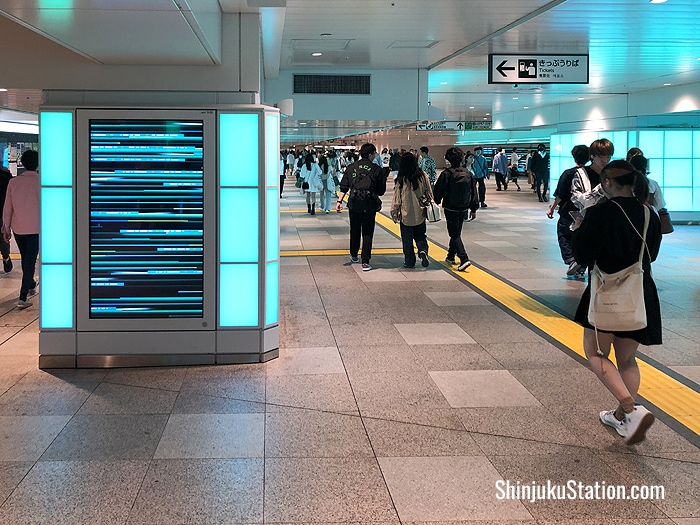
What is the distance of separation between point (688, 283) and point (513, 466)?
691cm

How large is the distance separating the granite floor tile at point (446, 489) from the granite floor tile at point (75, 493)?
1306 mm

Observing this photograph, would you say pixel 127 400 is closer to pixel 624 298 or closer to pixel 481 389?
pixel 481 389

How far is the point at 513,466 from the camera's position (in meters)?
4.26

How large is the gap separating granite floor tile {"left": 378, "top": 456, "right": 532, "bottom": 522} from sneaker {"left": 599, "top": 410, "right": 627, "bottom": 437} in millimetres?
884

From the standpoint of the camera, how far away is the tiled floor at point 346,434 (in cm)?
375

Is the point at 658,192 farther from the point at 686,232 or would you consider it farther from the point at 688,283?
the point at 686,232

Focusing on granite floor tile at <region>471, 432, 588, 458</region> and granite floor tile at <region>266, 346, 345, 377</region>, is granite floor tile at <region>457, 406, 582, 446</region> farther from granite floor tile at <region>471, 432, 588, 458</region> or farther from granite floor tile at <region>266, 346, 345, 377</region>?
granite floor tile at <region>266, 346, 345, 377</region>

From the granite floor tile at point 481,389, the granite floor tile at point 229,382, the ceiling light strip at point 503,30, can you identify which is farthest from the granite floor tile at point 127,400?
the ceiling light strip at point 503,30

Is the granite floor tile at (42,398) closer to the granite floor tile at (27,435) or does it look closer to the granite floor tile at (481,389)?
the granite floor tile at (27,435)

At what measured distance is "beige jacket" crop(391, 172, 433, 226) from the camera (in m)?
Answer: 11.3

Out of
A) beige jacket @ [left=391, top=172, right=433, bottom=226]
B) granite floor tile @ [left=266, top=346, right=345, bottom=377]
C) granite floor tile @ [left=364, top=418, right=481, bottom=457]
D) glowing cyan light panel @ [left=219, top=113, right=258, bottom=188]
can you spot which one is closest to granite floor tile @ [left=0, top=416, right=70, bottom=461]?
granite floor tile @ [left=266, top=346, right=345, bottom=377]

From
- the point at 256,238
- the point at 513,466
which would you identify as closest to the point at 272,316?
the point at 256,238

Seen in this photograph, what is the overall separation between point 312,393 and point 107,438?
151 cm

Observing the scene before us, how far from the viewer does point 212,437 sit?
469 centimetres
